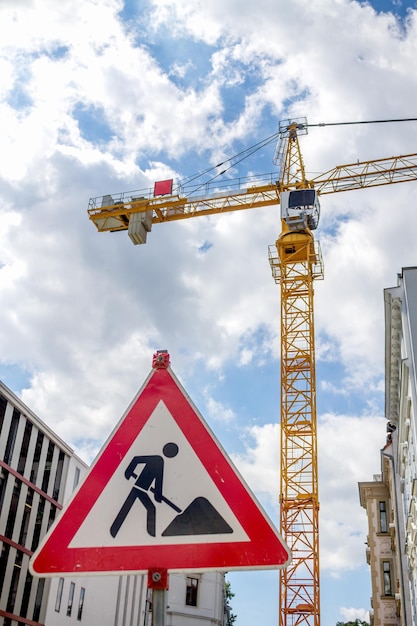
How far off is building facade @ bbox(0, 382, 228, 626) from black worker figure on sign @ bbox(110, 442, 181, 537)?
118 ft

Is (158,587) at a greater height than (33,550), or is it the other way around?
(33,550)

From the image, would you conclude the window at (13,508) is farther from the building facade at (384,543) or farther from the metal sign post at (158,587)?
the metal sign post at (158,587)

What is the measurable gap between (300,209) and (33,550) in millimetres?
30504

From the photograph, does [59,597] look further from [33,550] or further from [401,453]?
[401,453]

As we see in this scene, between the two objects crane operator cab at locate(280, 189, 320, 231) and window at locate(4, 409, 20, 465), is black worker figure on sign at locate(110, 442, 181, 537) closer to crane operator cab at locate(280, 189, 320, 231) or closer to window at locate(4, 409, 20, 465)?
window at locate(4, 409, 20, 465)

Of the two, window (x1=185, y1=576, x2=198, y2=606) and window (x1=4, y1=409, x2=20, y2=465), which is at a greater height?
window (x1=4, y1=409, x2=20, y2=465)

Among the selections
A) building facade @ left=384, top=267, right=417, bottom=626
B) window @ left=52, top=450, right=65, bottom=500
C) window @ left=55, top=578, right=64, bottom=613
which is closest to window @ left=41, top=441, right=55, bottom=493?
window @ left=52, top=450, right=65, bottom=500

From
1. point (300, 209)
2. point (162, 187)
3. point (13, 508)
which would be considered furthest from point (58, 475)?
point (300, 209)

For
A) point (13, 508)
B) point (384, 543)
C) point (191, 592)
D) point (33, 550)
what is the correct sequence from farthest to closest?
point (384, 543) < point (33, 550) < point (191, 592) < point (13, 508)

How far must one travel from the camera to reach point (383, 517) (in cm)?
4616

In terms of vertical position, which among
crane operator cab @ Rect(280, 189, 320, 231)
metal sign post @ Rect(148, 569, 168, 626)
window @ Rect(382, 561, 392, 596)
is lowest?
metal sign post @ Rect(148, 569, 168, 626)

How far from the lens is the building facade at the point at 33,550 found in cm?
3959

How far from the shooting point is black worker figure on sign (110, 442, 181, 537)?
3.16m

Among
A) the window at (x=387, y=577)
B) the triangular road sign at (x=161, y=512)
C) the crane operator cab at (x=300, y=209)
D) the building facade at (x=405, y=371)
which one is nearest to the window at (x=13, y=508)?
the building facade at (x=405, y=371)
